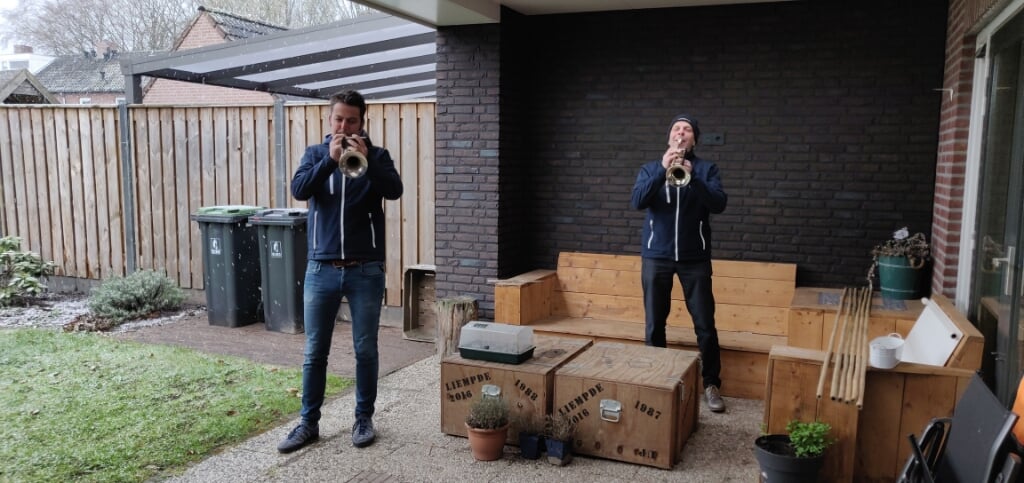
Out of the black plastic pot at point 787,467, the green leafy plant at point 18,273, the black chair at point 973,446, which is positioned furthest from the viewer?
the green leafy plant at point 18,273

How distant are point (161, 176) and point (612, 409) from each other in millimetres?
6215

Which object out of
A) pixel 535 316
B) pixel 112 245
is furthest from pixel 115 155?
pixel 535 316

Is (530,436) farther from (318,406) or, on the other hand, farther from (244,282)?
(244,282)

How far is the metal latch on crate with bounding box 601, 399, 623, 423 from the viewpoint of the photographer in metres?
4.05

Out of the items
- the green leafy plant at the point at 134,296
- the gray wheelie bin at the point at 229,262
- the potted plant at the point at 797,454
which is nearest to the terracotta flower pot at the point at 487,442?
the potted plant at the point at 797,454

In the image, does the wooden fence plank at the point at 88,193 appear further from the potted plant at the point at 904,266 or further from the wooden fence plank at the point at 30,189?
the potted plant at the point at 904,266

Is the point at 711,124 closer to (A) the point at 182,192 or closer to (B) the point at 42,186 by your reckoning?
(A) the point at 182,192

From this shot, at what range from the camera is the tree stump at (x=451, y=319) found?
5984 millimetres

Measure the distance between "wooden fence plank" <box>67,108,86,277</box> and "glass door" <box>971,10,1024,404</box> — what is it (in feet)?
28.0

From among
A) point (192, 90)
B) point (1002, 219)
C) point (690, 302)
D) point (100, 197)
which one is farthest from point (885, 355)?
point (192, 90)

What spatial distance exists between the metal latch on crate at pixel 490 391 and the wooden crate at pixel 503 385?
0.7 inches

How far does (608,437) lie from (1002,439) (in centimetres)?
208

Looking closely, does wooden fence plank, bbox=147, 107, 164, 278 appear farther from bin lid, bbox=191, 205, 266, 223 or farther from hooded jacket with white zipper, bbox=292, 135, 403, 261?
hooded jacket with white zipper, bbox=292, 135, 403, 261

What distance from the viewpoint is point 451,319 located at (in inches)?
235
